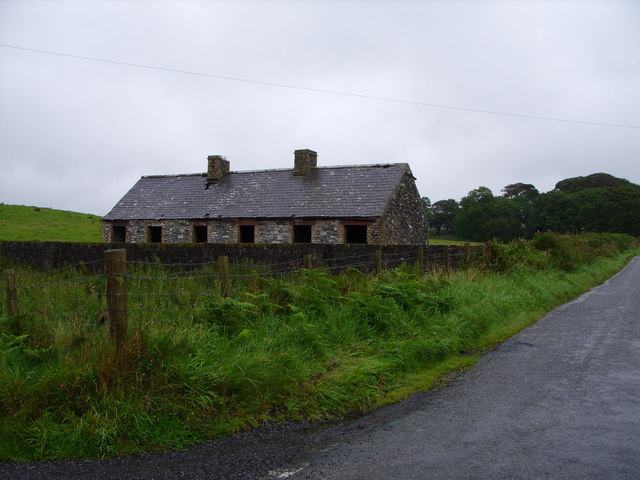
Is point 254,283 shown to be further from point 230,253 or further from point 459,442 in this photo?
point 230,253

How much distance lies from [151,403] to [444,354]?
14.9ft

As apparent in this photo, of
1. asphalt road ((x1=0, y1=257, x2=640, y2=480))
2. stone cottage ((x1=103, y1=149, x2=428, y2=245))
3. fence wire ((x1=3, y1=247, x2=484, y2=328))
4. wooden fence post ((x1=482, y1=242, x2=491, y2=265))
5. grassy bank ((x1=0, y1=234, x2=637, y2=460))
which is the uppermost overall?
stone cottage ((x1=103, y1=149, x2=428, y2=245))

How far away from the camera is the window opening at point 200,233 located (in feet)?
97.1

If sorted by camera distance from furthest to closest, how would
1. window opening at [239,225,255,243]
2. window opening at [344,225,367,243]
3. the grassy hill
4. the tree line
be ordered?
the tree line → the grassy hill → window opening at [239,225,255,243] → window opening at [344,225,367,243]

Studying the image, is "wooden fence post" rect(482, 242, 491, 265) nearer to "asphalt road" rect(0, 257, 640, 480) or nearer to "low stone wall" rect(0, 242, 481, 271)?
"low stone wall" rect(0, 242, 481, 271)

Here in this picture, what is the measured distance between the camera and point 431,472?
3.95m

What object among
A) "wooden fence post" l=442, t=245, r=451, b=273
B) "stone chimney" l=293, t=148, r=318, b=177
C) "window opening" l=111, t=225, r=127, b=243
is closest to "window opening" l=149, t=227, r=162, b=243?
"window opening" l=111, t=225, r=127, b=243

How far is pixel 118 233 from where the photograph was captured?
32.0m

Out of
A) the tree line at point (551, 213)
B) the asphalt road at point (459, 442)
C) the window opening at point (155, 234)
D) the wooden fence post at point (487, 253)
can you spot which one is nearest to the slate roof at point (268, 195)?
the window opening at point (155, 234)

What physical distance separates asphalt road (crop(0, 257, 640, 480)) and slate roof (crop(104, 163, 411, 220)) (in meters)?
18.9

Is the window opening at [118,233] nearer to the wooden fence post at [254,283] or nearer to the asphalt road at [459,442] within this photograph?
the wooden fence post at [254,283]

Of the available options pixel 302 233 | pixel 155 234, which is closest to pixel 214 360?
pixel 302 233

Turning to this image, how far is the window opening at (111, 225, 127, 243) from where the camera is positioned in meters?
31.8

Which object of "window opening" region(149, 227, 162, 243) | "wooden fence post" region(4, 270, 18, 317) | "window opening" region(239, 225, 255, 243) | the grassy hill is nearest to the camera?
"wooden fence post" region(4, 270, 18, 317)
